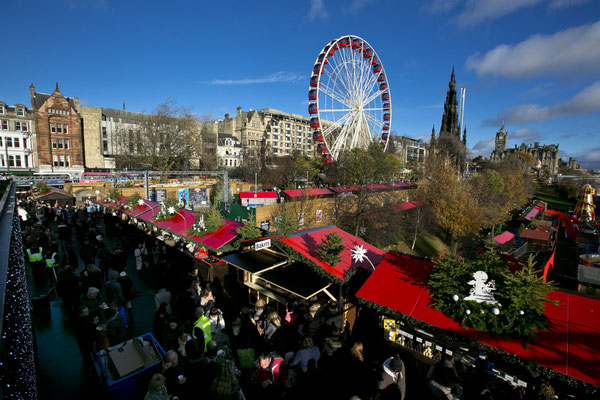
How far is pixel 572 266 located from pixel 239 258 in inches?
885

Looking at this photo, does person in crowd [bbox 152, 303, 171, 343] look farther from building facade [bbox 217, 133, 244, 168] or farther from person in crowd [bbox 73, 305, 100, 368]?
building facade [bbox 217, 133, 244, 168]

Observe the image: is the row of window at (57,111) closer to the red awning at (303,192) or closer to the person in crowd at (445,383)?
the red awning at (303,192)

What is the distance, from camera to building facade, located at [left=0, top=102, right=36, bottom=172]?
41281 millimetres

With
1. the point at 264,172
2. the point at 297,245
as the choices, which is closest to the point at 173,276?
the point at 297,245

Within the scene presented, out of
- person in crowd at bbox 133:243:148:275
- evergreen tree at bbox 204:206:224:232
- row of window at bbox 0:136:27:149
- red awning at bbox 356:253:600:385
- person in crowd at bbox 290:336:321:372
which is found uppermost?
row of window at bbox 0:136:27:149

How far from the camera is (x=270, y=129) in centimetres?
8850

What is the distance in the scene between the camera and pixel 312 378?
192 inches

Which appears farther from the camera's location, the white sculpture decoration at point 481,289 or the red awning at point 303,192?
the red awning at point 303,192

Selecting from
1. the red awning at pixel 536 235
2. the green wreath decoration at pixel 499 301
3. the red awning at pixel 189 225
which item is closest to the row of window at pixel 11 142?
the red awning at pixel 189 225

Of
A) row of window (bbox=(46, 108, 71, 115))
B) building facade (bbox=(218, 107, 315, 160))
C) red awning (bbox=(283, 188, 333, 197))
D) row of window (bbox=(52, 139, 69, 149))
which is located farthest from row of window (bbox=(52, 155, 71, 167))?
red awning (bbox=(283, 188, 333, 197))

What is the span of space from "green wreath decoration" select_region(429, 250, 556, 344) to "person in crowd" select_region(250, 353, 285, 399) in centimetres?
326

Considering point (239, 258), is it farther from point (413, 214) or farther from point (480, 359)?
point (413, 214)

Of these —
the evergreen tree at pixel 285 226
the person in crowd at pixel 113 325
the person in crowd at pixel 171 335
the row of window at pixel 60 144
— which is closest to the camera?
the person in crowd at pixel 171 335

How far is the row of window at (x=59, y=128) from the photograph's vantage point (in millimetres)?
46125
